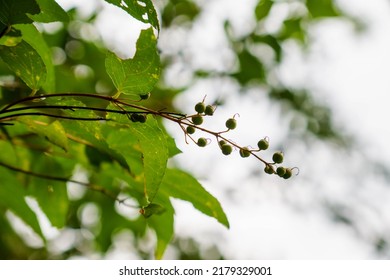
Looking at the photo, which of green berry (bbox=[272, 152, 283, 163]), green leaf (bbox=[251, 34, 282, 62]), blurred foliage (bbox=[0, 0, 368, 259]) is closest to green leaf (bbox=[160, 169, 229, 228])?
blurred foliage (bbox=[0, 0, 368, 259])

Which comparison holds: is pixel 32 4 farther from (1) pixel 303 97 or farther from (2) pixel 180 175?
(1) pixel 303 97

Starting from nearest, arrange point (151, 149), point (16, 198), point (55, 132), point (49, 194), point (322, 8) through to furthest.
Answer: point (151, 149)
point (55, 132)
point (16, 198)
point (49, 194)
point (322, 8)

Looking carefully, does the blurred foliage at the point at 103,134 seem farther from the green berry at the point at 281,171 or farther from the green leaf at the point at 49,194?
the green berry at the point at 281,171

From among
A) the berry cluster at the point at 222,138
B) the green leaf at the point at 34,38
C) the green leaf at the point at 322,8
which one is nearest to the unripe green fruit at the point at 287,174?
the berry cluster at the point at 222,138

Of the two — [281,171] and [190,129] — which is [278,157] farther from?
[190,129]

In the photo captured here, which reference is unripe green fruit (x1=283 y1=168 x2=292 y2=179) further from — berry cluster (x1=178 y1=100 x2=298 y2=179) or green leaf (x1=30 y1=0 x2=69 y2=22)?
green leaf (x1=30 y1=0 x2=69 y2=22)

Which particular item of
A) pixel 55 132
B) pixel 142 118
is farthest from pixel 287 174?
pixel 55 132
